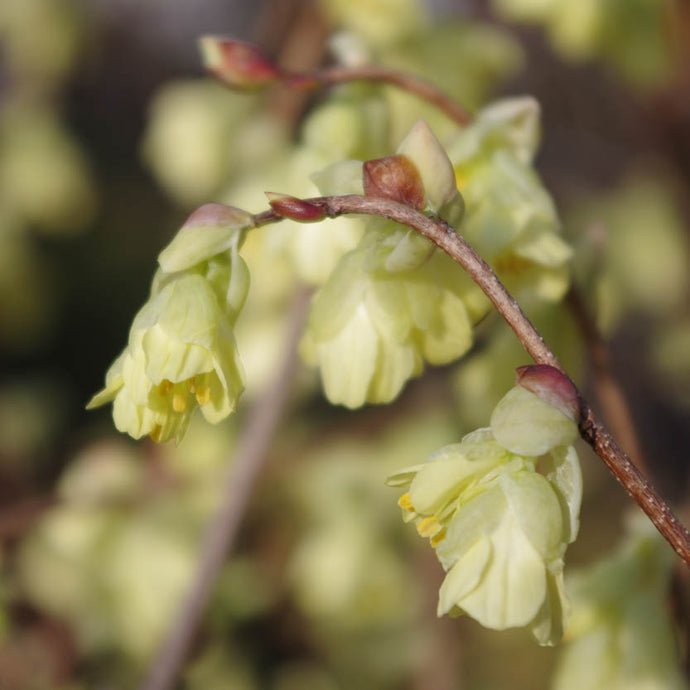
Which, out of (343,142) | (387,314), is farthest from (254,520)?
(387,314)

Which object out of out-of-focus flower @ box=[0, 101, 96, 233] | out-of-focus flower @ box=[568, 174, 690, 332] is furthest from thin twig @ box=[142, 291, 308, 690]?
out-of-focus flower @ box=[568, 174, 690, 332]

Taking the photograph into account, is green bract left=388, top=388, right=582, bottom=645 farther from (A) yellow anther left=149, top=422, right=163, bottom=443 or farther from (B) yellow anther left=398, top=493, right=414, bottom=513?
(A) yellow anther left=149, top=422, right=163, bottom=443

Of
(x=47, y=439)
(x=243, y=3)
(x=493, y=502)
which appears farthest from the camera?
(x=243, y=3)

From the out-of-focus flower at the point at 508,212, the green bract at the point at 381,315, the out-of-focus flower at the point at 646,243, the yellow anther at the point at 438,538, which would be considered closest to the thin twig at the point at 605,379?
the out-of-focus flower at the point at 508,212

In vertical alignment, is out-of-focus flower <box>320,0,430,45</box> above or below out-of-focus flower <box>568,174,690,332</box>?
above

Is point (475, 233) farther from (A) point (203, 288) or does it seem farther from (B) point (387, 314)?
(A) point (203, 288)

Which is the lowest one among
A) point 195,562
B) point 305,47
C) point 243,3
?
point 195,562
